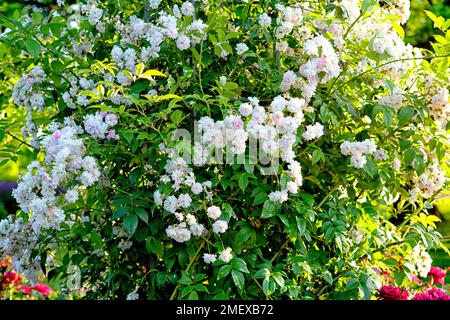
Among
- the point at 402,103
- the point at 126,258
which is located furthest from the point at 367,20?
the point at 126,258

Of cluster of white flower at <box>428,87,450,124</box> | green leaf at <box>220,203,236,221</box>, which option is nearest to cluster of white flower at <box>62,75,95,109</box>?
green leaf at <box>220,203,236,221</box>

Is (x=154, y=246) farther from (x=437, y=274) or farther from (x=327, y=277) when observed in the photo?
(x=437, y=274)

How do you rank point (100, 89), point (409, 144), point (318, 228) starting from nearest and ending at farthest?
point (100, 89), point (409, 144), point (318, 228)

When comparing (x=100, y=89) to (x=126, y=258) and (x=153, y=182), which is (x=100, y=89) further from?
(x=126, y=258)

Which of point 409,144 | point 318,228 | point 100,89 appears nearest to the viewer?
point 100,89

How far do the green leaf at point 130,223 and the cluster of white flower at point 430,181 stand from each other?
4.13 feet

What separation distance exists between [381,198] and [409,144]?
1.32 ft

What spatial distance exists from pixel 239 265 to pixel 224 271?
7 cm

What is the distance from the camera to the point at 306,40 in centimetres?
283

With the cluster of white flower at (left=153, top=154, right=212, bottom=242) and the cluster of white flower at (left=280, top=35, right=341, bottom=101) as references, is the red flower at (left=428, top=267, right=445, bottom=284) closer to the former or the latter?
the cluster of white flower at (left=280, top=35, right=341, bottom=101)

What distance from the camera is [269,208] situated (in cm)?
253

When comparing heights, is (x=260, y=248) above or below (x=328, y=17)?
below

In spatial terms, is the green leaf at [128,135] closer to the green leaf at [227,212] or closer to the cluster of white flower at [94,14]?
the green leaf at [227,212]

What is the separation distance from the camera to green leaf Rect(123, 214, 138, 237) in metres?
2.46
